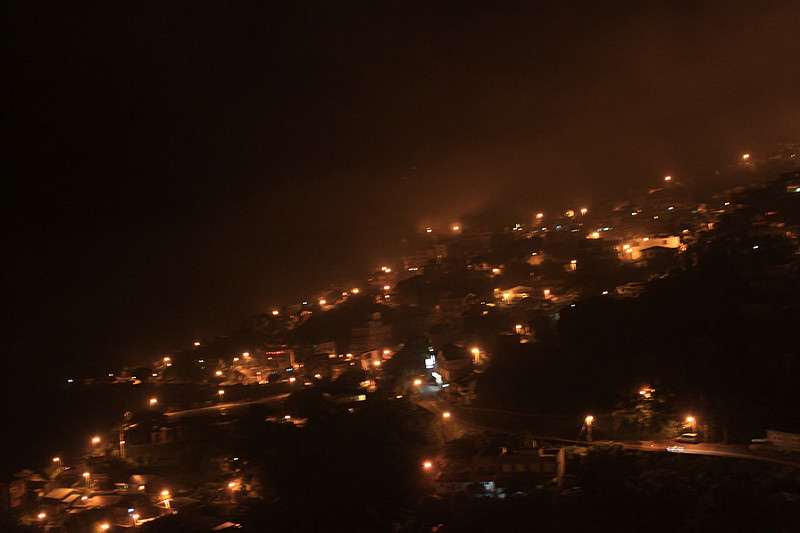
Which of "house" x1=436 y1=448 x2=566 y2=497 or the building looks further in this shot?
the building

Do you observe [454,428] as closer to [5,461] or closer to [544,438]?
[544,438]

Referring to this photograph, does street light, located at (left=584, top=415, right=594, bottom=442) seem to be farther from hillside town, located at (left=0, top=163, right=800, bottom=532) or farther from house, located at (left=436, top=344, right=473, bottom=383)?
house, located at (left=436, top=344, right=473, bottom=383)

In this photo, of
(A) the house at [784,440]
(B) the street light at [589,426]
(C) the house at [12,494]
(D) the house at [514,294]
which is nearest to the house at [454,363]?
(D) the house at [514,294]

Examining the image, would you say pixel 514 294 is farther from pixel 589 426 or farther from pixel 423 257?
pixel 423 257

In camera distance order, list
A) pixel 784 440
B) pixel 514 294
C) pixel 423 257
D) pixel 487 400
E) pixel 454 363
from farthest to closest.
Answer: pixel 423 257 → pixel 514 294 → pixel 454 363 → pixel 487 400 → pixel 784 440

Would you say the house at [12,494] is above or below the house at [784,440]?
below

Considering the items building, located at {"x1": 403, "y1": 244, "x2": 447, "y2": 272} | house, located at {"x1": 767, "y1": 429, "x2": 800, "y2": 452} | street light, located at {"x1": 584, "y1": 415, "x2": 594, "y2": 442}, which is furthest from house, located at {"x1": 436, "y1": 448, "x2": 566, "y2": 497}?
building, located at {"x1": 403, "y1": 244, "x2": 447, "y2": 272}

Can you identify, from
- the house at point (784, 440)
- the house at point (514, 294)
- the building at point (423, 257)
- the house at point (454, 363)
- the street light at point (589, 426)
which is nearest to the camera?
the house at point (784, 440)

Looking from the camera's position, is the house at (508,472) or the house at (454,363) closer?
the house at (508,472)

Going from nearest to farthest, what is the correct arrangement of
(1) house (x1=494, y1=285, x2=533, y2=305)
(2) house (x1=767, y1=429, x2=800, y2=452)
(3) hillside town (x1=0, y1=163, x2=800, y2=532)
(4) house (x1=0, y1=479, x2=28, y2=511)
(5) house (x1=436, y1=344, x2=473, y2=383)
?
(2) house (x1=767, y1=429, x2=800, y2=452) < (3) hillside town (x1=0, y1=163, x2=800, y2=532) < (4) house (x1=0, y1=479, x2=28, y2=511) < (5) house (x1=436, y1=344, x2=473, y2=383) < (1) house (x1=494, y1=285, x2=533, y2=305)

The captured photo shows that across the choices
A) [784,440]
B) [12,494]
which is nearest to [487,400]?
[784,440]

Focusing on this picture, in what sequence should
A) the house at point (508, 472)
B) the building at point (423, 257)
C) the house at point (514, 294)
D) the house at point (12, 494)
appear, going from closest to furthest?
the house at point (508, 472) → the house at point (12, 494) → the house at point (514, 294) → the building at point (423, 257)

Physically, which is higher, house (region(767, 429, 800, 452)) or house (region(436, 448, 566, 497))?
house (region(767, 429, 800, 452))

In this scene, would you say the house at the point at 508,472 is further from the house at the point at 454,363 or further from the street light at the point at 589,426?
the house at the point at 454,363
